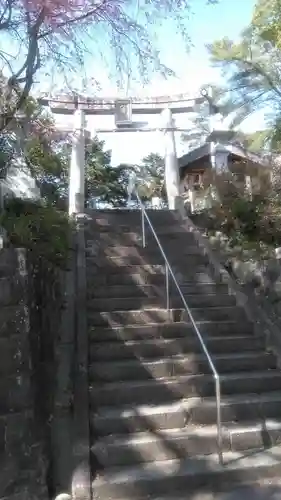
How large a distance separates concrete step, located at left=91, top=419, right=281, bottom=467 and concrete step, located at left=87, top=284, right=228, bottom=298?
2512 mm

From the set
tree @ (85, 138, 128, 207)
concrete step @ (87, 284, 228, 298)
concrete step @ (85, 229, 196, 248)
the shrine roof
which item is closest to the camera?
concrete step @ (87, 284, 228, 298)

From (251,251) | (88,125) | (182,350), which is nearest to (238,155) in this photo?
(88,125)

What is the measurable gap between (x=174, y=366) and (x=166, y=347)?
355mm

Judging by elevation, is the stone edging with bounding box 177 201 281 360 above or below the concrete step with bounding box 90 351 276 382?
above

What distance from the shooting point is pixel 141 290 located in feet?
22.2

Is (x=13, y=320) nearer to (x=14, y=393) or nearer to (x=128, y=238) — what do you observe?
(x=14, y=393)

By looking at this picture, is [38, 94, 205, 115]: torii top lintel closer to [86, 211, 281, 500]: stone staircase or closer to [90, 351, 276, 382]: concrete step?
[86, 211, 281, 500]: stone staircase

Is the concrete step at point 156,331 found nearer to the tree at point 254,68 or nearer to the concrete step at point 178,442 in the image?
the concrete step at point 178,442

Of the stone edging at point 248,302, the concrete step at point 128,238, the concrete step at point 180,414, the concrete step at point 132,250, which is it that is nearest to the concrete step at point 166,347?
the stone edging at point 248,302

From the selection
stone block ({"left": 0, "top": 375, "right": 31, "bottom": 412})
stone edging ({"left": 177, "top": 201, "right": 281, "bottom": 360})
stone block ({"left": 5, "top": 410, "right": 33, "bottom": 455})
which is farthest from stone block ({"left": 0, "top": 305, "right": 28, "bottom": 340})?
stone edging ({"left": 177, "top": 201, "right": 281, "bottom": 360})

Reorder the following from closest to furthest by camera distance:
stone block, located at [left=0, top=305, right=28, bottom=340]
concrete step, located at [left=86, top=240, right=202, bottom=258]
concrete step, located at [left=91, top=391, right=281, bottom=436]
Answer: stone block, located at [left=0, top=305, right=28, bottom=340] < concrete step, located at [left=91, top=391, right=281, bottom=436] < concrete step, located at [left=86, top=240, right=202, bottom=258]

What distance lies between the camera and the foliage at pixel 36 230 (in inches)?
186

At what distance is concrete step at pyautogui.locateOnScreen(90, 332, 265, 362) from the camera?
530 centimetres

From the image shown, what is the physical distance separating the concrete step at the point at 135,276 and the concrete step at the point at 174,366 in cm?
186
